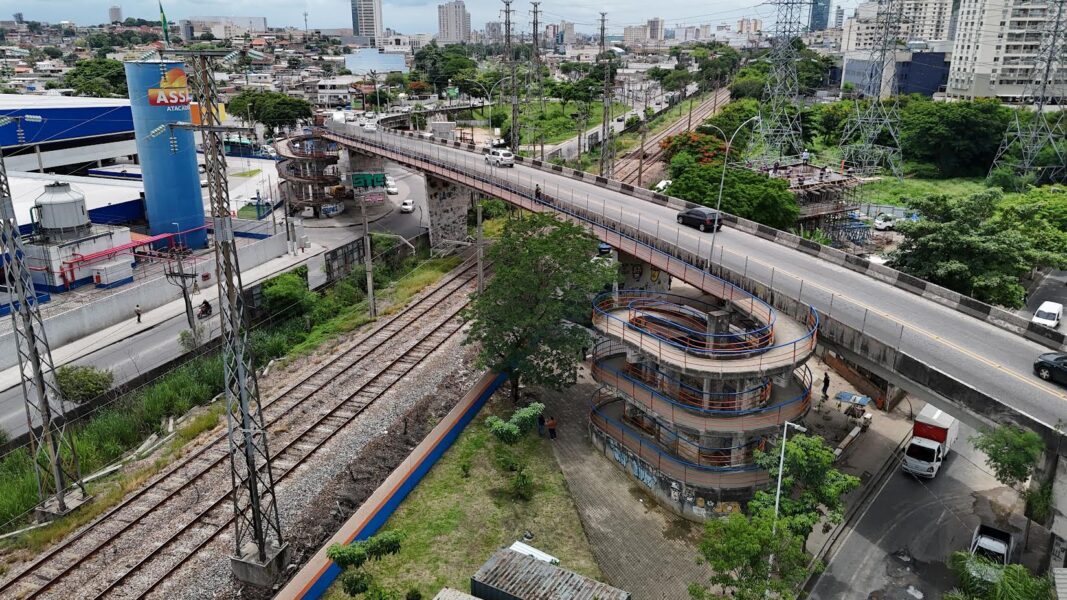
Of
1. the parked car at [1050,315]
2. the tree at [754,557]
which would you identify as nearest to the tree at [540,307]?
the tree at [754,557]

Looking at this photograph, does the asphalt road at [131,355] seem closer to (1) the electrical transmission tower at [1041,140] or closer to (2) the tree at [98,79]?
(1) the electrical transmission tower at [1041,140]

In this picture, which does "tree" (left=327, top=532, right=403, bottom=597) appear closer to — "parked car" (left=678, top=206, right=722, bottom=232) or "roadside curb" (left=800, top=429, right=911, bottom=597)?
"roadside curb" (left=800, top=429, right=911, bottom=597)

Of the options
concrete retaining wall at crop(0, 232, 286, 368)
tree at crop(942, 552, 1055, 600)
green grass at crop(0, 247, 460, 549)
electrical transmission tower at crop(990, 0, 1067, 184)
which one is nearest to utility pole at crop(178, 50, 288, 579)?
green grass at crop(0, 247, 460, 549)

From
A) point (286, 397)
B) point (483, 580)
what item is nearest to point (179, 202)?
point (286, 397)

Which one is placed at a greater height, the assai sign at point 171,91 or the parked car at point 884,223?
the assai sign at point 171,91

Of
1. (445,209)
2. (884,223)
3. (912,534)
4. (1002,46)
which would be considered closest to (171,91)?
(445,209)
